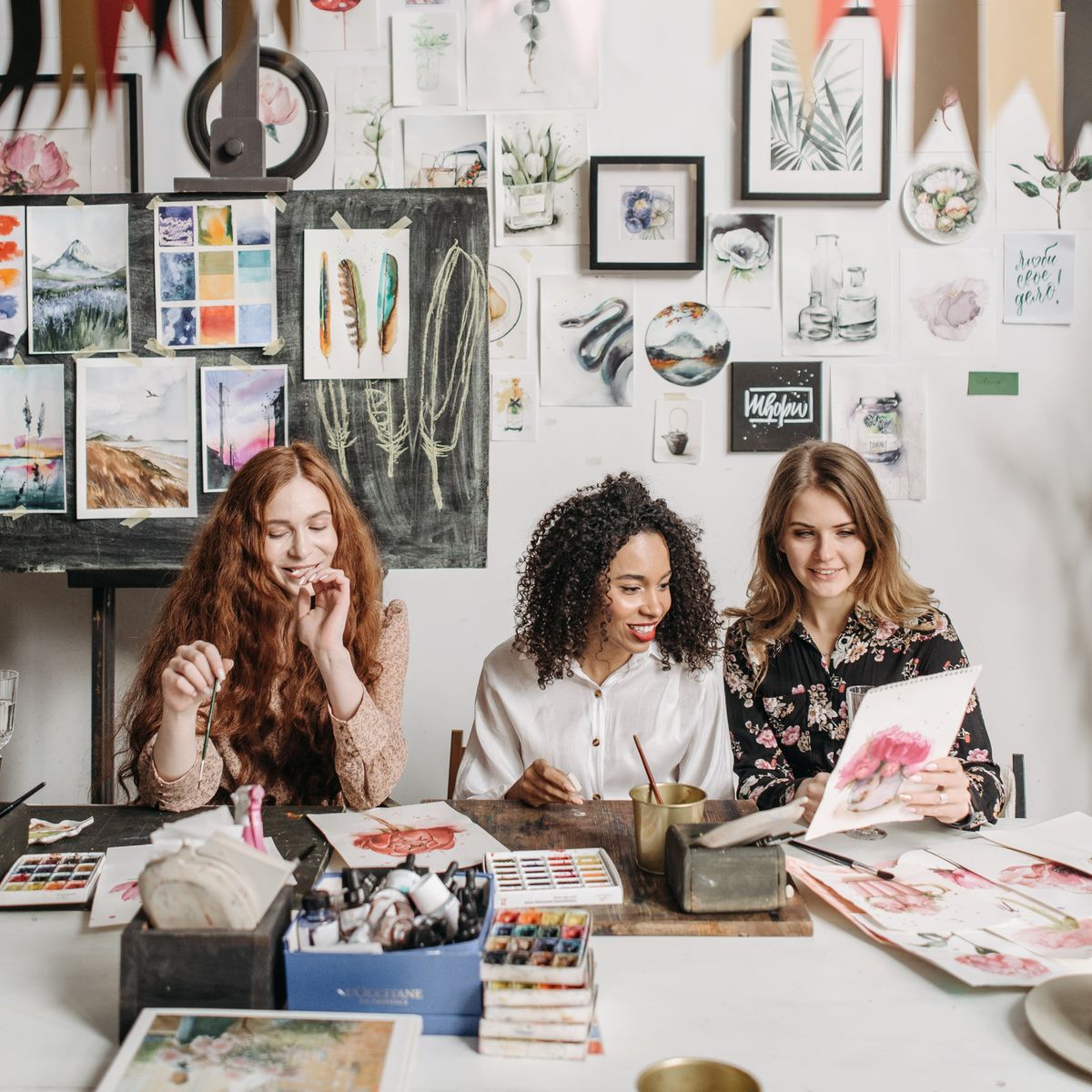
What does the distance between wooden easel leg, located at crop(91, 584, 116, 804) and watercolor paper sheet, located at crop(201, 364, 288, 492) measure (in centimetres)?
40

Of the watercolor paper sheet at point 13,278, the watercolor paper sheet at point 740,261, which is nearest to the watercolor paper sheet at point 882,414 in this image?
the watercolor paper sheet at point 740,261

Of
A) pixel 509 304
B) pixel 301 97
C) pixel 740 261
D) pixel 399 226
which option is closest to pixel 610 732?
pixel 399 226

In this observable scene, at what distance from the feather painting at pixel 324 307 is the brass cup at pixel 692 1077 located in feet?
5.49

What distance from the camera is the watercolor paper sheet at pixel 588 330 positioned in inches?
106

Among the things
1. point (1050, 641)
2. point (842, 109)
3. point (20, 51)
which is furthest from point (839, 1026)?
point (20, 51)

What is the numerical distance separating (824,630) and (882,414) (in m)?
0.95

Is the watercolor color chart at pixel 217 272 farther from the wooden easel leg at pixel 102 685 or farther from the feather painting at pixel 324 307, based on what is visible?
the wooden easel leg at pixel 102 685

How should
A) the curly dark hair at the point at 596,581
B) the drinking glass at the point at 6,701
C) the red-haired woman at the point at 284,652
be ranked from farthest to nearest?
the curly dark hair at the point at 596,581
the red-haired woman at the point at 284,652
the drinking glass at the point at 6,701

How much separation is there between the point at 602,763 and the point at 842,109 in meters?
1.81

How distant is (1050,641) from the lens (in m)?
2.79

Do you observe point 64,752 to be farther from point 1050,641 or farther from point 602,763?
point 1050,641

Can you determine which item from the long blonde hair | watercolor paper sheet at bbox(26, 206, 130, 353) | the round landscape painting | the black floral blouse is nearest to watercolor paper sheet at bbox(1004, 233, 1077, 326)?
the round landscape painting

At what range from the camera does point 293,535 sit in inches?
72.1

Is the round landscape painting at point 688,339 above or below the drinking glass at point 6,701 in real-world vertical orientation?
above
